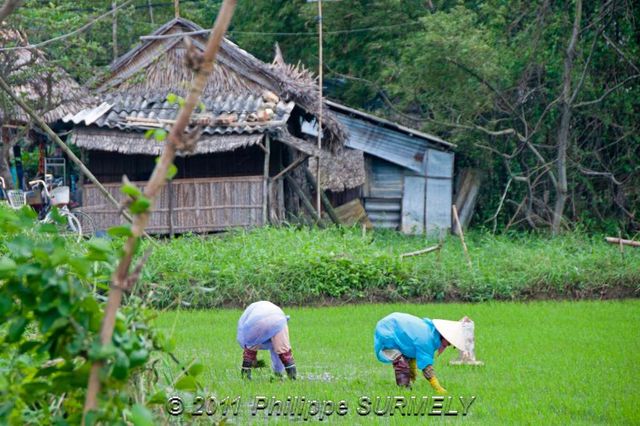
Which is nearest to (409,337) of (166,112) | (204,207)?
(204,207)

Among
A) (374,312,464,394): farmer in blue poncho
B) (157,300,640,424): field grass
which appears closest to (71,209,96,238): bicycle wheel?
(157,300,640,424): field grass

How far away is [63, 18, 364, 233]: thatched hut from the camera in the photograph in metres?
17.1

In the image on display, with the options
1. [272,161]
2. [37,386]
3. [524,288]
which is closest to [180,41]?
[272,161]

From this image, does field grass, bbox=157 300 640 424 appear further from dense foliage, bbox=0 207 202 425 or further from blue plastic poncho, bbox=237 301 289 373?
dense foliage, bbox=0 207 202 425

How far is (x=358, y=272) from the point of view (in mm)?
13516

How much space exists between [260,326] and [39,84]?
1178 centimetres

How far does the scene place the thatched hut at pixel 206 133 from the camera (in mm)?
17109

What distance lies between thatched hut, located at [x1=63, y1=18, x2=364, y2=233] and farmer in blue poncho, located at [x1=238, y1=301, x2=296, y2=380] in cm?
956

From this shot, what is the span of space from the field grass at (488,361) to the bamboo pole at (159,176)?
1250 millimetres

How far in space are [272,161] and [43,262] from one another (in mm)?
16655

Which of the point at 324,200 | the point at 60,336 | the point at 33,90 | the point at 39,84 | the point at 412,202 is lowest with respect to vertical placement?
the point at 412,202

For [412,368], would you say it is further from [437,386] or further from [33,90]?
[33,90]

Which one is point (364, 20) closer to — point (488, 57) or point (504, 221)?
point (488, 57)

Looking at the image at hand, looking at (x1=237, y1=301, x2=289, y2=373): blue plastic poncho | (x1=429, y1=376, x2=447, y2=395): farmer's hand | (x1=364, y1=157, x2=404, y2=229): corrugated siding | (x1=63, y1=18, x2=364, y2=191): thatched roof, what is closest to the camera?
(x1=429, y1=376, x2=447, y2=395): farmer's hand
